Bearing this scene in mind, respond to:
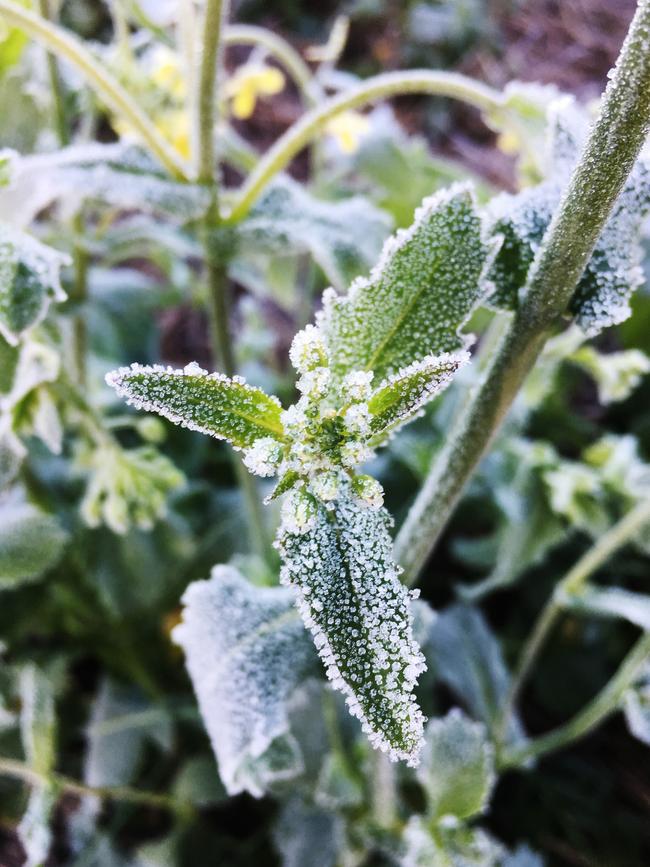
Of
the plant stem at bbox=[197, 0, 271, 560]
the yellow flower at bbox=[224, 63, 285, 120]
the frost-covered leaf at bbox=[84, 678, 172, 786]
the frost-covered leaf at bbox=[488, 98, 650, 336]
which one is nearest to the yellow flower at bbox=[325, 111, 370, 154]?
the yellow flower at bbox=[224, 63, 285, 120]

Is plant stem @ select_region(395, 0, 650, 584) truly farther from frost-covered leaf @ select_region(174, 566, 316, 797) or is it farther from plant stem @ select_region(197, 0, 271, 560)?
plant stem @ select_region(197, 0, 271, 560)

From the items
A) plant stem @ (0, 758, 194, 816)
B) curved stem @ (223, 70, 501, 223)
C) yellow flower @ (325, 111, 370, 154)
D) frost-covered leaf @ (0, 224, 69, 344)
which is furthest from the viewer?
yellow flower @ (325, 111, 370, 154)


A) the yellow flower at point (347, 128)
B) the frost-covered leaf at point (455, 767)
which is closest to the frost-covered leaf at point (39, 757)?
the frost-covered leaf at point (455, 767)

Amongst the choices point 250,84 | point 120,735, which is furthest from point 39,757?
point 250,84

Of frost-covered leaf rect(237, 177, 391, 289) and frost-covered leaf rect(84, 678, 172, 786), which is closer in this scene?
frost-covered leaf rect(237, 177, 391, 289)

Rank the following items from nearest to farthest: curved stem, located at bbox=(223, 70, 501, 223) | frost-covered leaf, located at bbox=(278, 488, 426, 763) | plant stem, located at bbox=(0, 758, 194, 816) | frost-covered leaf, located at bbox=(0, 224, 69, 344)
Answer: frost-covered leaf, located at bbox=(278, 488, 426, 763)
frost-covered leaf, located at bbox=(0, 224, 69, 344)
curved stem, located at bbox=(223, 70, 501, 223)
plant stem, located at bbox=(0, 758, 194, 816)

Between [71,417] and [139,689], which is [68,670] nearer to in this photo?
[139,689]

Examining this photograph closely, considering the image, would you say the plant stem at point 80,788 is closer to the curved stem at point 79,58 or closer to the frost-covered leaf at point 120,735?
the frost-covered leaf at point 120,735
